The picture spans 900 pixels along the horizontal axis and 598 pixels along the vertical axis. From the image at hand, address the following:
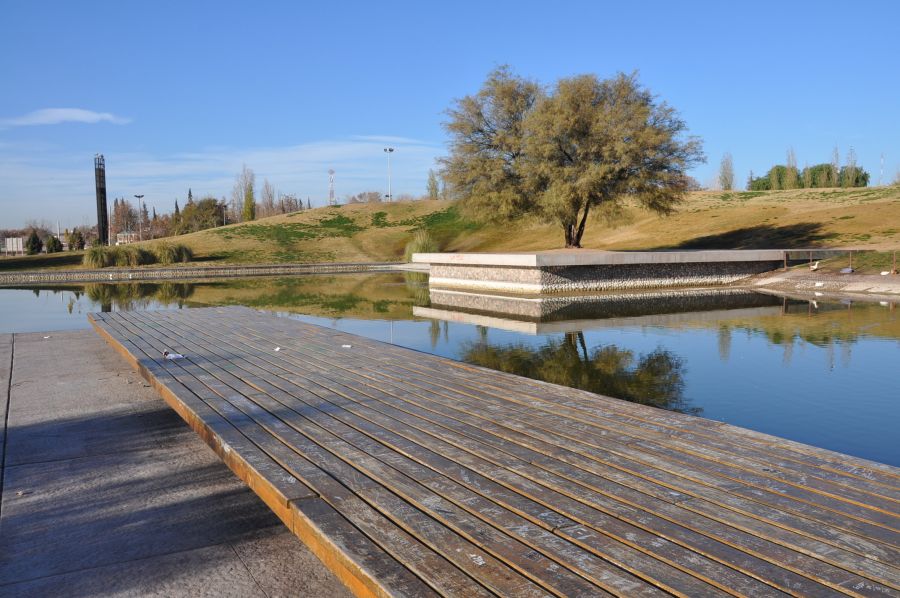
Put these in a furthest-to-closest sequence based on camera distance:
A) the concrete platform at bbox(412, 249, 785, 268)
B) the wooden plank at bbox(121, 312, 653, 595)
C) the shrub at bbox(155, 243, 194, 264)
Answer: the shrub at bbox(155, 243, 194, 264)
the concrete platform at bbox(412, 249, 785, 268)
the wooden plank at bbox(121, 312, 653, 595)

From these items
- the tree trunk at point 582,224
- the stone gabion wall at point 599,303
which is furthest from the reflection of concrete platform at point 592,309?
the tree trunk at point 582,224

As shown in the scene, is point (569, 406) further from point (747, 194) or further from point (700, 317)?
point (747, 194)

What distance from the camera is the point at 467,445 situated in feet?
14.6

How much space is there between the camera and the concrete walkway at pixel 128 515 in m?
3.66

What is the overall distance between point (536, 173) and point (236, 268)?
65.9 feet

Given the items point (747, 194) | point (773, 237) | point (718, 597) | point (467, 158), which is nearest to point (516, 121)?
point (467, 158)

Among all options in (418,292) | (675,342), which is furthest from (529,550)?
(418,292)

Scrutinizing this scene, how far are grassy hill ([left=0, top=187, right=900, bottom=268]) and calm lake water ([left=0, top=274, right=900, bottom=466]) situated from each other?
13.7m

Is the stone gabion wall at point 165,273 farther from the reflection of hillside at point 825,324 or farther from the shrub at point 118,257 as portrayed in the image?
the reflection of hillside at point 825,324

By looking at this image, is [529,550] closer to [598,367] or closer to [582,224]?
[598,367]

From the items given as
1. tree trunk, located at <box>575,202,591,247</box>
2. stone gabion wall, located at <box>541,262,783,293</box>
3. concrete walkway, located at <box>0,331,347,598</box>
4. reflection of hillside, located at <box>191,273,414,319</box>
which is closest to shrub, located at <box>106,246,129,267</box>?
reflection of hillside, located at <box>191,273,414,319</box>

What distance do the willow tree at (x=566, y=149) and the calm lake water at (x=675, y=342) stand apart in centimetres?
797

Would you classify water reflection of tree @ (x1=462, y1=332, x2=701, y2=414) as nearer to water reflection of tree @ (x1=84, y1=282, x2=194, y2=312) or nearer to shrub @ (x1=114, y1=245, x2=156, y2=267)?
water reflection of tree @ (x1=84, y1=282, x2=194, y2=312)

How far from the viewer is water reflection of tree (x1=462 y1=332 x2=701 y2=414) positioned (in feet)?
26.6
